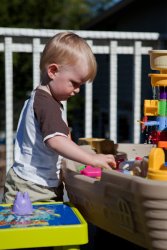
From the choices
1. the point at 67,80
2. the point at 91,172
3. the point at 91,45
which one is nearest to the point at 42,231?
the point at 91,172

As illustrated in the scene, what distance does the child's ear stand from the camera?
87.6 inches

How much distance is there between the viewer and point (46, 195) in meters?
2.29

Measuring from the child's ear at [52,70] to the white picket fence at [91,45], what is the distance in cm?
131

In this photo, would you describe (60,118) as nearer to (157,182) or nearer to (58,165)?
(58,165)

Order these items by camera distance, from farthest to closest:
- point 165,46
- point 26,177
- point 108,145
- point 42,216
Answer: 1. point 165,46
2. point 108,145
3. point 26,177
4. point 42,216

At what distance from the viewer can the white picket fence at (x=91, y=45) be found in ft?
11.5

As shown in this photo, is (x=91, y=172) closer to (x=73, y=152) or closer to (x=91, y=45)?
(x=73, y=152)

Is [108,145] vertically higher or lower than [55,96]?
lower

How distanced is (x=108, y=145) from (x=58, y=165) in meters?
0.57

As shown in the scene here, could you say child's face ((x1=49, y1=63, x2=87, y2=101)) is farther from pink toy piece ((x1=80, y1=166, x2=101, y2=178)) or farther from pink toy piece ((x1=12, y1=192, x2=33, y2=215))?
pink toy piece ((x1=12, y1=192, x2=33, y2=215))

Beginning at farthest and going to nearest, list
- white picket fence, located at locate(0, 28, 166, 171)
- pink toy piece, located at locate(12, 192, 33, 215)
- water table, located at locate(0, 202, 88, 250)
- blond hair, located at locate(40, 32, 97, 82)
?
white picket fence, located at locate(0, 28, 166, 171), blond hair, located at locate(40, 32, 97, 82), pink toy piece, located at locate(12, 192, 33, 215), water table, located at locate(0, 202, 88, 250)

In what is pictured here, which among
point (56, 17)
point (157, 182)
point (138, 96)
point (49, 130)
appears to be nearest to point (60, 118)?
point (49, 130)

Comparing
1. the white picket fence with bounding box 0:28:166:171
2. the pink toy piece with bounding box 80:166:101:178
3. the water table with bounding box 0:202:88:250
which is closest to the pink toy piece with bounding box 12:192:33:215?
the water table with bounding box 0:202:88:250

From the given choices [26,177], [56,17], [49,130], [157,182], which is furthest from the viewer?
[56,17]
